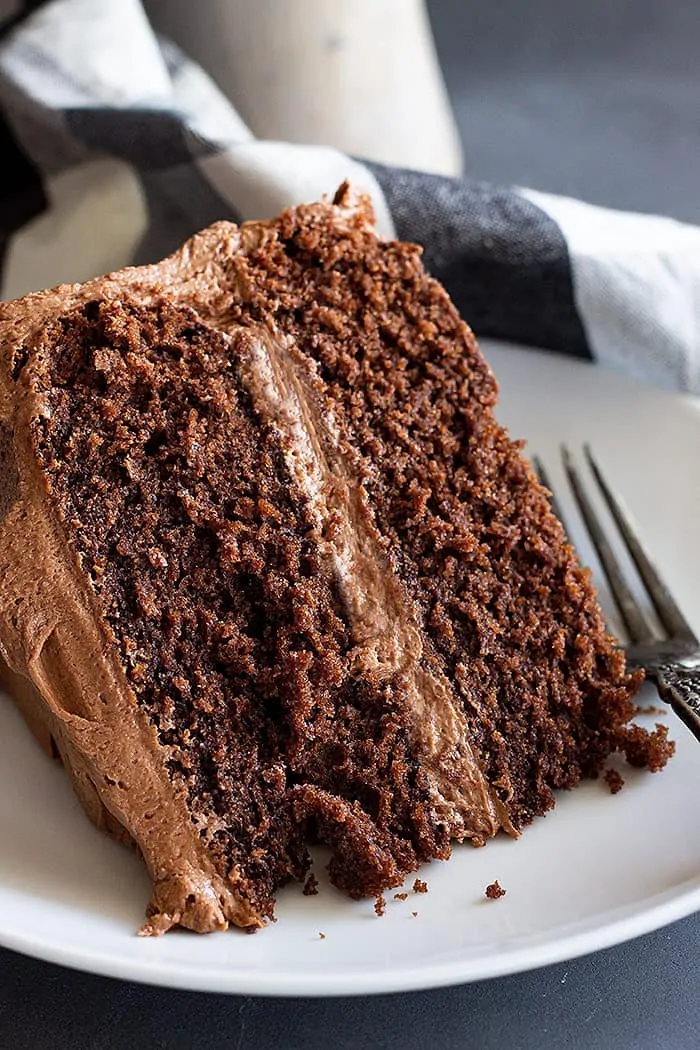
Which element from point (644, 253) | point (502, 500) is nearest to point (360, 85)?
point (644, 253)

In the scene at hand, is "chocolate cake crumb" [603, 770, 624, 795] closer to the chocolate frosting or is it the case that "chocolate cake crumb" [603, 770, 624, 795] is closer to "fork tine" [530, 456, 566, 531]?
the chocolate frosting

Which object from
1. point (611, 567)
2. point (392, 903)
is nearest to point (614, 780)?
point (392, 903)

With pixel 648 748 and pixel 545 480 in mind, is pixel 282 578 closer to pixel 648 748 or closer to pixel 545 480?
pixel 648 748

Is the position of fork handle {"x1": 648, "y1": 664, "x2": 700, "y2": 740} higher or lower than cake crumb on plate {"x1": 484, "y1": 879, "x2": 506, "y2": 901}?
lower

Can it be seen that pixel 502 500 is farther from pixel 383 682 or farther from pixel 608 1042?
pixel 608 1042

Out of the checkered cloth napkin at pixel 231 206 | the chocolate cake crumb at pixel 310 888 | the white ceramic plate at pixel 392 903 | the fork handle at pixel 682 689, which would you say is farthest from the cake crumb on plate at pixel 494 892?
the checkered cloth napkin at pixel 231 206

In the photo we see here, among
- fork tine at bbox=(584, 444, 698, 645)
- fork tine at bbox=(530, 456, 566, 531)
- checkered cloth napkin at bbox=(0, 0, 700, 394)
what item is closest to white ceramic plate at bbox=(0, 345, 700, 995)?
fork tine at bbox=(584, 444, 698, 645)

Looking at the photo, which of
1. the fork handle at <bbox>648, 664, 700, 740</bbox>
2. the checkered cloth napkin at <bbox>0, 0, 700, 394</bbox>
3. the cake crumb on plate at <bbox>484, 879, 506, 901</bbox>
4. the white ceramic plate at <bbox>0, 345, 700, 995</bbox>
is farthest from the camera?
the checkered cloth napkin at <bbox>0, 0, 700, 394</bbox>
